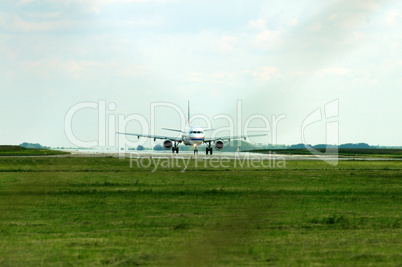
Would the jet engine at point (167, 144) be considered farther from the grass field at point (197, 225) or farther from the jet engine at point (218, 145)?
the grass field at point (197, 225)

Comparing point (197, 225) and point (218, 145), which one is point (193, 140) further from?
point (197, 225)

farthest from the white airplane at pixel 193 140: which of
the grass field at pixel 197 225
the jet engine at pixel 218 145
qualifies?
the grass field at pixel 197 225

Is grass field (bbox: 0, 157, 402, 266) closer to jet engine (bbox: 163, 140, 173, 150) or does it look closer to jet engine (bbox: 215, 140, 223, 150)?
jet engine (bbox: 215, 140, 223, 150)

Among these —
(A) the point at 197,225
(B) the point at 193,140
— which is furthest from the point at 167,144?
(A) the point at 197,225

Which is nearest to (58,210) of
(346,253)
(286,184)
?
(346,253)

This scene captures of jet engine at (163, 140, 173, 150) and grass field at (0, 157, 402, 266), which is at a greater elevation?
jet engine at (163, 140, 173, 150)

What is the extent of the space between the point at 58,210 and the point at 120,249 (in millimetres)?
9366

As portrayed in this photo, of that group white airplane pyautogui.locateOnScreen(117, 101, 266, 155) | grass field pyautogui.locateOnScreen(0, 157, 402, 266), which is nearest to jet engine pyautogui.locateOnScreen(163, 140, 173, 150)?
white airplane pyautogui.locateOnScreen(117, 101, 266, 155)

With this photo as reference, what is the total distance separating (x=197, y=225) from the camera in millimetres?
18250

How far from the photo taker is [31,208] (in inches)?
904

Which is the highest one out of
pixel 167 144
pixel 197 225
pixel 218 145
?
pixel 167 144

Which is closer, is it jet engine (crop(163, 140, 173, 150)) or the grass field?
the grass field

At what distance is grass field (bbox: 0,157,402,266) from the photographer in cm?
1283

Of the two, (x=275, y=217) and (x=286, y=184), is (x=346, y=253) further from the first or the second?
(x=286, y=184)
